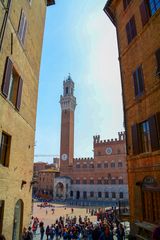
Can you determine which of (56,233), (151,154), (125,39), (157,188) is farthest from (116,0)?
(56,233)

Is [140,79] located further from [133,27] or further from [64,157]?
[64,157]

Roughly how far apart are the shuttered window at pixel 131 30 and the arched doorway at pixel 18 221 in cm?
1133

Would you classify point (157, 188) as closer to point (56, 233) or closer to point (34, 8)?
point (56, 233)

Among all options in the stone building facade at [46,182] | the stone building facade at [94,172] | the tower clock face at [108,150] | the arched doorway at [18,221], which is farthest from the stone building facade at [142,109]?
the stone building facade at [46,182]

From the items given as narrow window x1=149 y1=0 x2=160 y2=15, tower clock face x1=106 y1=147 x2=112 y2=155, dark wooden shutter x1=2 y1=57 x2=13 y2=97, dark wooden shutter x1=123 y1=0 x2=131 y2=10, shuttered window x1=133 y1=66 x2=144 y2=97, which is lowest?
dark wooden shutter x1=2 y1=57 x2=13 y2=97

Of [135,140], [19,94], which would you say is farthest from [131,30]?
[19,94]

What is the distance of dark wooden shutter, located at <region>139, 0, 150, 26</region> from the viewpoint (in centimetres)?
1041

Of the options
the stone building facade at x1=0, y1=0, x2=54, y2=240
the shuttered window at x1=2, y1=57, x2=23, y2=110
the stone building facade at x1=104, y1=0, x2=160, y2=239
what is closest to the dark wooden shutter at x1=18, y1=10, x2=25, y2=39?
the stone building facade at x1=0, y1=0, x2=54, y2=240

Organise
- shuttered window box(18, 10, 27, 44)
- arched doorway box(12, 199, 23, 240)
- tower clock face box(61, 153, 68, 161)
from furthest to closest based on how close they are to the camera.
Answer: tower clock face box(61, 153, 68, 161) < shuttered window box(18, 10, 27, 44) < arched doorway box(12, 199, 23, 240)

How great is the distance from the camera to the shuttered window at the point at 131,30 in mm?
11689

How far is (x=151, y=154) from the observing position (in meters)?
8.80

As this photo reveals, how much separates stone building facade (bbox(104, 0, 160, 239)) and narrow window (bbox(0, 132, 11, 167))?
6340 millimetres

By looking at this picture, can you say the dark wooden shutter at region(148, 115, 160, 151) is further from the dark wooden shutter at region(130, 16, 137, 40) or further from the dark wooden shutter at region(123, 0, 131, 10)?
the dark wooden shutter at region(123, 0, 131, 10)

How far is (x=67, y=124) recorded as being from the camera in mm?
67125
